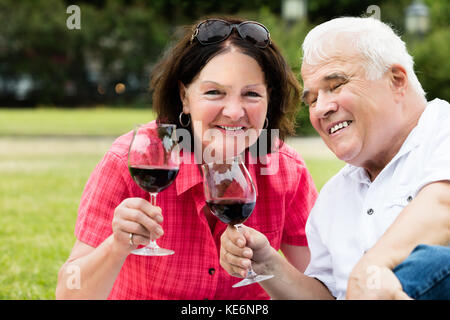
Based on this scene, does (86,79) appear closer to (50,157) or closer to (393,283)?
(50,157)

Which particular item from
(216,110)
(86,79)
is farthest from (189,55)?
(86,79)

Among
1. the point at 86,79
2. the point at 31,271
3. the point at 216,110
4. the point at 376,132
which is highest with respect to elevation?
the point at 86,79

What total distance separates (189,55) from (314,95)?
0.80 m

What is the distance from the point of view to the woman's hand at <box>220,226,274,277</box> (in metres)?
2.49

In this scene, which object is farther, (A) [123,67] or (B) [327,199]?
(A) [123,67]

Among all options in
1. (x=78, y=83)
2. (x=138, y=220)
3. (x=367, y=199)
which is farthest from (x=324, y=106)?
(x=78, y=83)

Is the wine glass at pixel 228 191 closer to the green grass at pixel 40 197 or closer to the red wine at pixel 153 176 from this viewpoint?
the red wine at pixel 153 176

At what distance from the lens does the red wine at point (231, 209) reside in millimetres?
2475

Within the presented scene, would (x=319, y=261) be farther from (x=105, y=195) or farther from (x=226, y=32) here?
(x=226, y=32)

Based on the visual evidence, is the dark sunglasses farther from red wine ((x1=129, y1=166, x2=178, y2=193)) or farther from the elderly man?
red wine ((x1=129, y1=166, x2=178, y2=193))

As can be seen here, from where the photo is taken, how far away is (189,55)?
3.23 m

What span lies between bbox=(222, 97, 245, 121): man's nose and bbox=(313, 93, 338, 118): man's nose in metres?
0.46

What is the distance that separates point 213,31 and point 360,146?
105cm

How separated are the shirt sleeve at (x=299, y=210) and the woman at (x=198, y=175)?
0.02m
